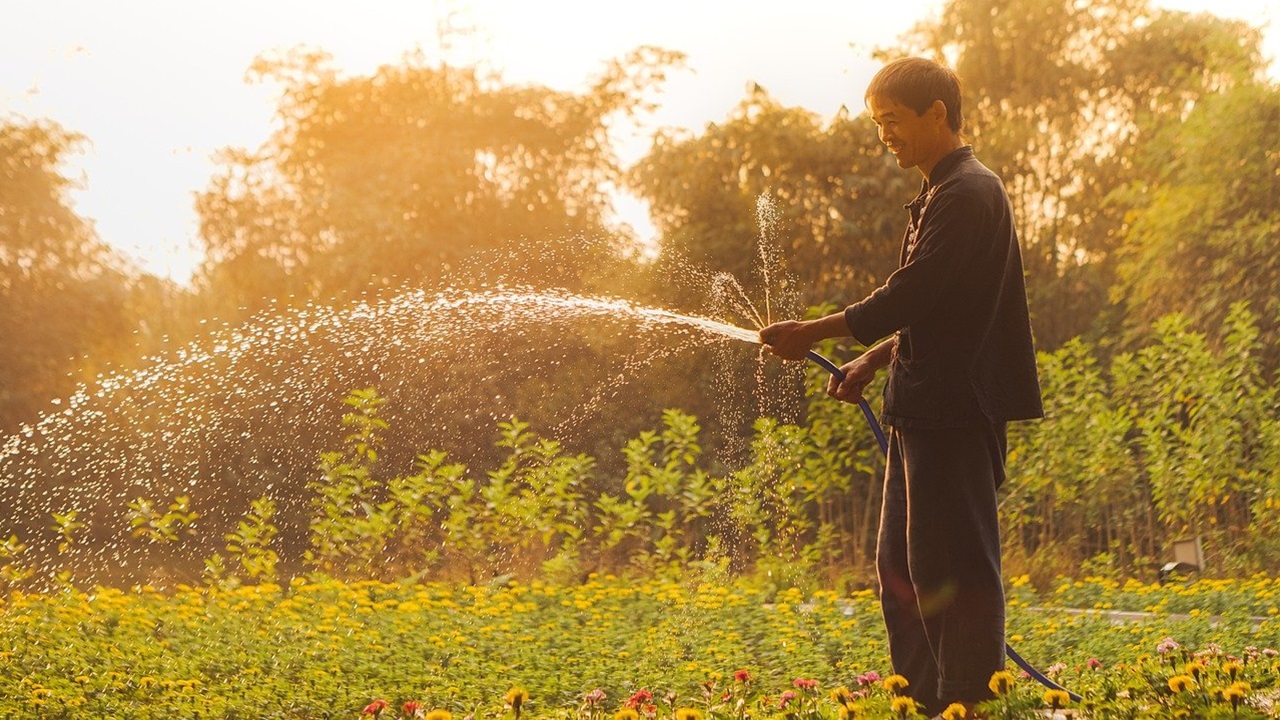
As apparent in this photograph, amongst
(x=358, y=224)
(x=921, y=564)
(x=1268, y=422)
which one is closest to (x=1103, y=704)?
(x=921, y=564)

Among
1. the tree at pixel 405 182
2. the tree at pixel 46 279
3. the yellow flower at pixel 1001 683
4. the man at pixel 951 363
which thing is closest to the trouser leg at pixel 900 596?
the man at pixel 951 363

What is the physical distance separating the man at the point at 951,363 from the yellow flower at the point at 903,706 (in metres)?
0.15

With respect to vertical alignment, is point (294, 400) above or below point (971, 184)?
above

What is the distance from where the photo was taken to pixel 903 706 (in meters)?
2.80

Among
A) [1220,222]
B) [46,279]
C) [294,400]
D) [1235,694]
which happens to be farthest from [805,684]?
[46,279]

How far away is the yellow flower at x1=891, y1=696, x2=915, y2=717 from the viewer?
2.79m

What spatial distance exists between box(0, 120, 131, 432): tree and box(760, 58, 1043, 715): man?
1571 centimetres

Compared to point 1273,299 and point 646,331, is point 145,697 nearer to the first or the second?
point 646,331

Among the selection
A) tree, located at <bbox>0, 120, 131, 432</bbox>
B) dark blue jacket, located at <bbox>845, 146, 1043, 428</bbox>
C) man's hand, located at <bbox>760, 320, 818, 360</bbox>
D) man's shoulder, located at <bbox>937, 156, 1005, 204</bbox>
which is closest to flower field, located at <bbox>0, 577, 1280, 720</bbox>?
dark blue jacket, located at <bbox>845, 146, 1043, 428</bbox>

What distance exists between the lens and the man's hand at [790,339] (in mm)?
3047

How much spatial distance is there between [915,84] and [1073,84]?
14986 millimetres

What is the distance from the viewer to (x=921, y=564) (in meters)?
2.94

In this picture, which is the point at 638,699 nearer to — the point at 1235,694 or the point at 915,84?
the point at 1235,694

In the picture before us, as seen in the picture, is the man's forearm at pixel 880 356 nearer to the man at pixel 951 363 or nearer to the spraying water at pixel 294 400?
the man at pixel 951 363
